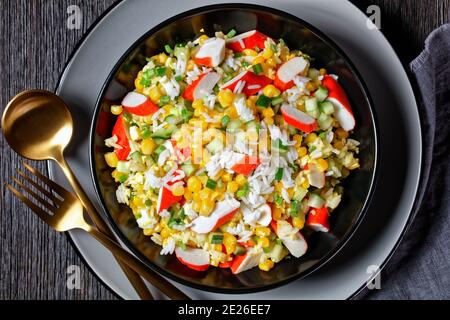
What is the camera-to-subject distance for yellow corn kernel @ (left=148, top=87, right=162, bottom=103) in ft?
8.48

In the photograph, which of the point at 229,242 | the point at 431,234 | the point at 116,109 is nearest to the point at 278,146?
the point at 229,242

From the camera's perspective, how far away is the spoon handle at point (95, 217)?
268 centimetres

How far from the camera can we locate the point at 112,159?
2668 mm

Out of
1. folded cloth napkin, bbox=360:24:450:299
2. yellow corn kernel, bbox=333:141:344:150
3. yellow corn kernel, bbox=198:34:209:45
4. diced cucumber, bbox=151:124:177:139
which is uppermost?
yellow corn kernel, bbox=198:34:209:45

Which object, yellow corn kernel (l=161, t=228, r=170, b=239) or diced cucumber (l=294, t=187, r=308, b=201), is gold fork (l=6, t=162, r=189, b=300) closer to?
yellow corn kernel (l=161, t=228, r=170, b=239)

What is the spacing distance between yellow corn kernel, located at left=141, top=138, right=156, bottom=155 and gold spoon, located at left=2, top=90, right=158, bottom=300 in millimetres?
441

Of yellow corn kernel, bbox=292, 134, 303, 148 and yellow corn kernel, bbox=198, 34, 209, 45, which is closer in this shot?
yellow corn kernel, bbox=292, 134, 303, 148

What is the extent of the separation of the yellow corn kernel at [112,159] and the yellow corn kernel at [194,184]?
44cm

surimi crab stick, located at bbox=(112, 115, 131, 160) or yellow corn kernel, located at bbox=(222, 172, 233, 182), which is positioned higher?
surimi crab stick, located at bbox=(112, 115, 131, 160)

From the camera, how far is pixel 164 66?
267 centimetres

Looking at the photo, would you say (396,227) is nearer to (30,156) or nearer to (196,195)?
(196,195)

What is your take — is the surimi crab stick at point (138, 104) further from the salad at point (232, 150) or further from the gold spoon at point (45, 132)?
the gold spoon at point (45, 132)

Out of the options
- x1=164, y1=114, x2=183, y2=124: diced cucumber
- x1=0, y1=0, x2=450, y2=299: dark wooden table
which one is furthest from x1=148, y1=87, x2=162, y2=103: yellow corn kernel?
x1=0, y1=0, x2=450, y2=299: dark wooden table

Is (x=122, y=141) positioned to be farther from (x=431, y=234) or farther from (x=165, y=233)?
(x=431, y=234)
